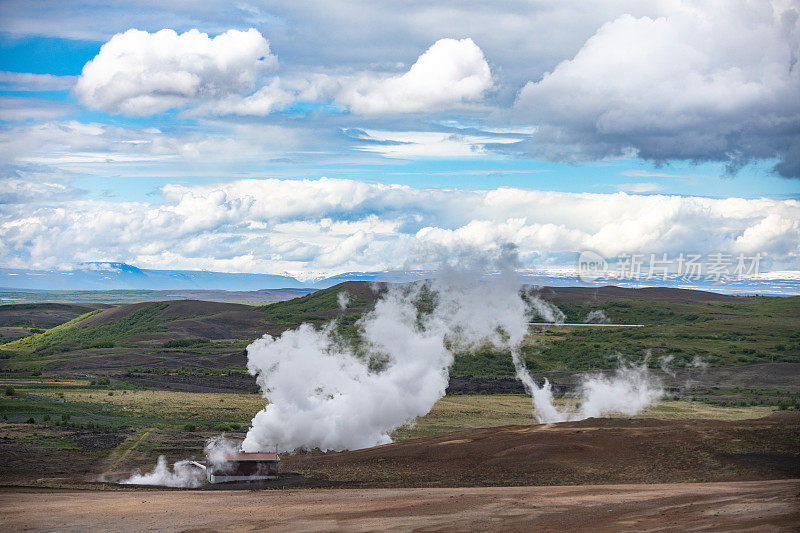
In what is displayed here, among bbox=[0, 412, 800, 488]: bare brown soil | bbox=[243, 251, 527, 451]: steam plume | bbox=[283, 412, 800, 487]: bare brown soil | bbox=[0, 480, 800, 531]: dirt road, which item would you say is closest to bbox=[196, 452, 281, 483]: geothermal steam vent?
bbox=[0, 412, 800, 488]: bare brown soil

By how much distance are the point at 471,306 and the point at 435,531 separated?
67.6m

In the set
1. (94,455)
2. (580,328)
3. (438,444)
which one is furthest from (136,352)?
(438,444)

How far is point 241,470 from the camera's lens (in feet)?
180

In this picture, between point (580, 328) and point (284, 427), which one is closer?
point (284, 427)

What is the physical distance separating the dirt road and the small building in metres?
6.67

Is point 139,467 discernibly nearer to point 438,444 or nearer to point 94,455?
point 94,455

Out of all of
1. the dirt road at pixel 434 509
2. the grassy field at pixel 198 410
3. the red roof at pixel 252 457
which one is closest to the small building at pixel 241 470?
the red roof at pixel 252 457

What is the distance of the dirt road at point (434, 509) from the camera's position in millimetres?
35562

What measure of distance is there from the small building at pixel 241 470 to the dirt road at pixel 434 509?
6666 millimetres

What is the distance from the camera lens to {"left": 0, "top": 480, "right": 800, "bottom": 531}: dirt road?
35562 mm

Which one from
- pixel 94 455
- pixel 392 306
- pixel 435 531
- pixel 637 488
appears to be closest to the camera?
pixel 435 531

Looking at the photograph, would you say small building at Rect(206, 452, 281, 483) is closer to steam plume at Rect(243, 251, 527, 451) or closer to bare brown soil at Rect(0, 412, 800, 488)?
bare brown soil at Rect(0, 412, 800, 488)

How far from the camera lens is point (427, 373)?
75.6m

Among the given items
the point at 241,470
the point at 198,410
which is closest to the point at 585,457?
the point at 241,470
